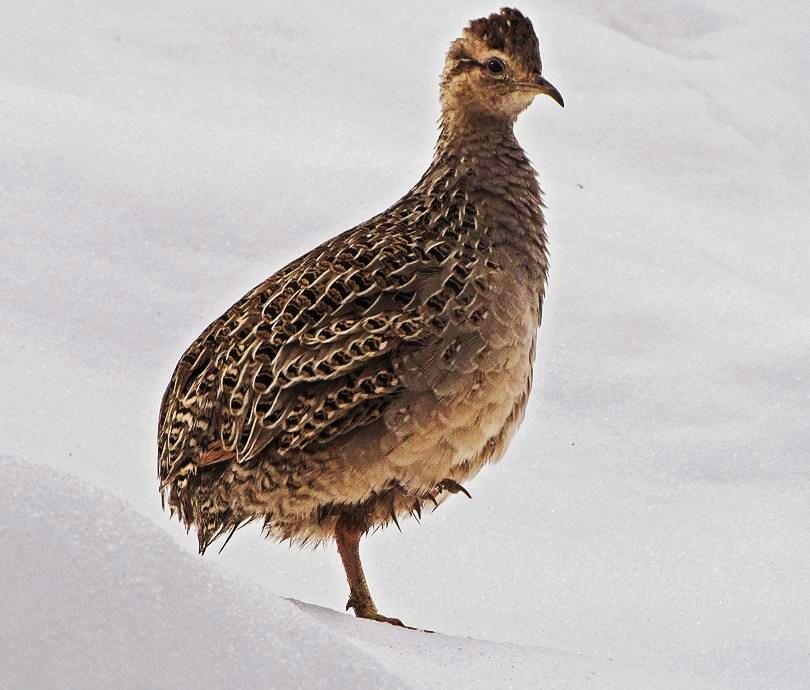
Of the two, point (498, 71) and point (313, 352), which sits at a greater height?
point (498, 71)

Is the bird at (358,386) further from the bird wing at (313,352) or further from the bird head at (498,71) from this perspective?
the bird head at (498,71)

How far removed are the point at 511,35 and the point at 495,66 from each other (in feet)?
0.38

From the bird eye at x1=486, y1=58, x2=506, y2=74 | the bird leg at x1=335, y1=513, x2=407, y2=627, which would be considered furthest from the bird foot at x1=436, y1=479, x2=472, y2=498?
the bird eye at x1=486, y1=58, x2=506, y2=74

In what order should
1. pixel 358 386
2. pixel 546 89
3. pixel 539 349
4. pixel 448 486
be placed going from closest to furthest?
pixel 358 386, pixel 448 486, pixel 546 89, pixel 539 349

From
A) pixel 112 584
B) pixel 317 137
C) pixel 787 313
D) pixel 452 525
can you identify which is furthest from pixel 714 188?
pixel 112 584

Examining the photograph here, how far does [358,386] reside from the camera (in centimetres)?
430

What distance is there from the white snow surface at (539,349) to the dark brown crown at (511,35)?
189cm

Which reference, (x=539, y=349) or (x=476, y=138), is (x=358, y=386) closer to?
(x=476, y=138)

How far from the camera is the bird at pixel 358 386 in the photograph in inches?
169

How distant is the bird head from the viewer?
16.8 feet

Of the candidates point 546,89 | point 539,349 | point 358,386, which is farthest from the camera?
point 539,349

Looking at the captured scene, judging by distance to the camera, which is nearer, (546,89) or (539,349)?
(546,89)

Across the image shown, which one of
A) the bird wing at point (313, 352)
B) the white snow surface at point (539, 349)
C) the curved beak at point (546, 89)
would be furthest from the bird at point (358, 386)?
the curved beak at point (546, 89)

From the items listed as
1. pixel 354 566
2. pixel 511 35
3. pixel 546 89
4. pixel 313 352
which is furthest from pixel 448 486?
pixel 511 35
